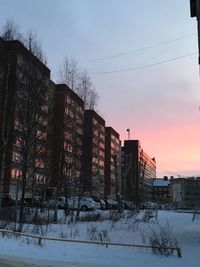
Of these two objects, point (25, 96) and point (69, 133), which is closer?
point (25, 96)

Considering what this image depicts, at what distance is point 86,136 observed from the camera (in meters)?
44.7

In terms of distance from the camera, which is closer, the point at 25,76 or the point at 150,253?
the point at 150,253

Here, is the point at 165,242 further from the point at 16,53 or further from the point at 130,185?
the point at 130,185

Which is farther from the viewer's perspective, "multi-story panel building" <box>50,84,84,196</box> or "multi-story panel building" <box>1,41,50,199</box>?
"multi-story panel building" <box>50,84,84,196</box>

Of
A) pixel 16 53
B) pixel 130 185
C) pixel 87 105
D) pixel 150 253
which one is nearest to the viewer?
pixel 150 253

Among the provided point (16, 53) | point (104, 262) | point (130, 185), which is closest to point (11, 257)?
point (104, 262)

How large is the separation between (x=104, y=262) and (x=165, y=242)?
3.37m

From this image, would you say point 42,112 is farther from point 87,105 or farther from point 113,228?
point 113,228

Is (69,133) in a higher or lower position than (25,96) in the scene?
lower

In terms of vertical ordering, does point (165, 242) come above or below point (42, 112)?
below

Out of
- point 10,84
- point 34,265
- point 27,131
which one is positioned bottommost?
point 34,265

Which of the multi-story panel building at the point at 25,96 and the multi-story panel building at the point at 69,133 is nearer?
the multi-story panel building at the point at 25,96

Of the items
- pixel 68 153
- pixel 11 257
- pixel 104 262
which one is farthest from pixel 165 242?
pixel 68 153

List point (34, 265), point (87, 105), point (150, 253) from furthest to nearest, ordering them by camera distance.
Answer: point (87, 105) → point (150, 253) → point (34, 265)
